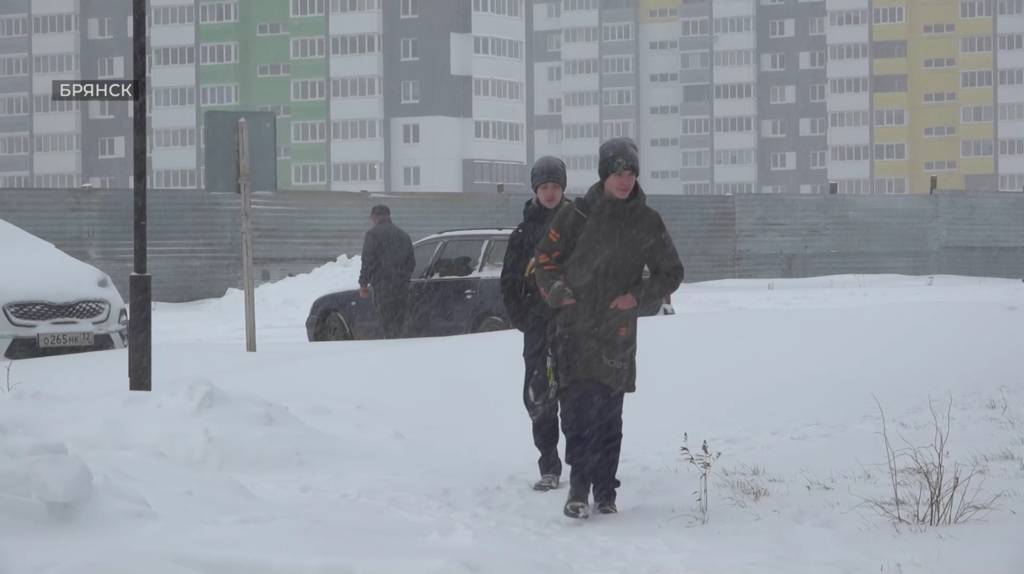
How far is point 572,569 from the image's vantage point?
5.41 meters

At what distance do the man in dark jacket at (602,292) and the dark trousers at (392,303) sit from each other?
315 inches

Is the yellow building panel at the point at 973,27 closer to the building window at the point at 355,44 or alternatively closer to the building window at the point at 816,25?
the building window at the point at 816,25

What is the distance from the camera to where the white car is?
12633 millimetres

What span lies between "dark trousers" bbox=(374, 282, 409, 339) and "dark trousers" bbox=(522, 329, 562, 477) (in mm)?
7274

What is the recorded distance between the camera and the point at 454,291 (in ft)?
48.1

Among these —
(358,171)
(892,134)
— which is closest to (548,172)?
(358,171)

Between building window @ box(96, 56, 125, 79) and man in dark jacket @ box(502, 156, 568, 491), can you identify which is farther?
building window @ box(96, 56, 125, 79)

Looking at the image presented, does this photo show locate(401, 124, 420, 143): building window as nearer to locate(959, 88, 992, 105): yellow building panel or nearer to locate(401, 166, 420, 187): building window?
locate(401, 166, 420, 187): building window

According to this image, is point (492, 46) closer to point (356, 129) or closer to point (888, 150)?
point (356, 129)

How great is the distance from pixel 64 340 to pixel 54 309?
1.03 feet

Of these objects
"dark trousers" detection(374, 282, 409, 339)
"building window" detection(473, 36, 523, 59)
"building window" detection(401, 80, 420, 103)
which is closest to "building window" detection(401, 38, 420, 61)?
"building window" detection(401, 80, 420, 103)

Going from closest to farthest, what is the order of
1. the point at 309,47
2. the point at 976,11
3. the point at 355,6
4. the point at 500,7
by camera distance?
1. the point at 500,7
2. the point at 355,6
3. the point at 309,47
4. the point at 976,11

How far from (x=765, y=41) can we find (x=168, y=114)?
4277 centimetres

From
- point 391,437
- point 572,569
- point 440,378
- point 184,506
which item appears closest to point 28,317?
point 440,378
